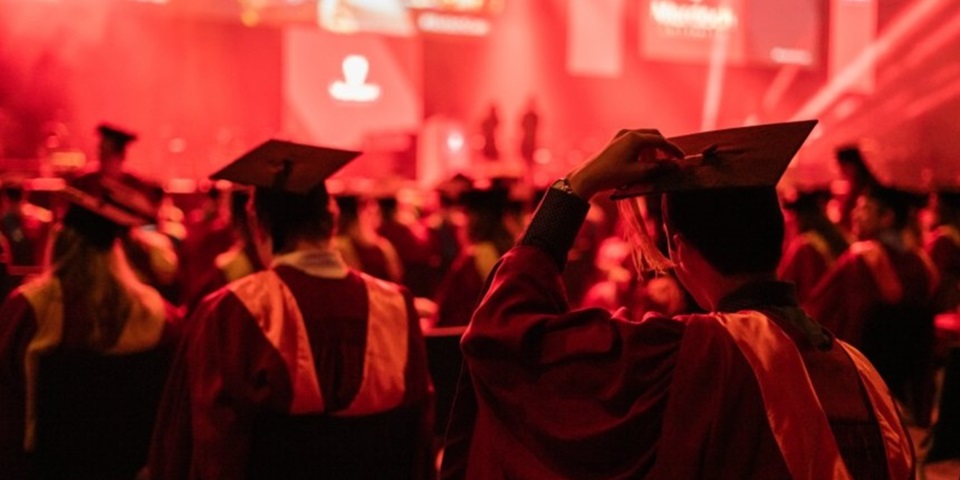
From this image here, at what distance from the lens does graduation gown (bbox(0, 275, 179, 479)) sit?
3.35 meters

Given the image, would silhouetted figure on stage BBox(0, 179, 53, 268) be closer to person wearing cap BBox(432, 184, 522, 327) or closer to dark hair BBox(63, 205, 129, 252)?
person wearing cap BBox(432, 184, 522, 327)

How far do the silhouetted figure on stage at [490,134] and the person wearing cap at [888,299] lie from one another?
10.5 metres

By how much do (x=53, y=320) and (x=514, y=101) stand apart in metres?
15.6

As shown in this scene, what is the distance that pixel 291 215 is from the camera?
2.93 metres

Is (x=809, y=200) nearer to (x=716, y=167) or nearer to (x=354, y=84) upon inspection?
(x=716, y=167)

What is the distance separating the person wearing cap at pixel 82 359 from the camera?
3.36 m

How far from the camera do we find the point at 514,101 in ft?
61.4

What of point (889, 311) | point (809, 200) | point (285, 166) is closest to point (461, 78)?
point (809, 200)

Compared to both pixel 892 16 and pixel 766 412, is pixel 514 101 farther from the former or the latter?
pixel 766 412

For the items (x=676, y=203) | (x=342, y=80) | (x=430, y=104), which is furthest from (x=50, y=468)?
(x=430, y=104)

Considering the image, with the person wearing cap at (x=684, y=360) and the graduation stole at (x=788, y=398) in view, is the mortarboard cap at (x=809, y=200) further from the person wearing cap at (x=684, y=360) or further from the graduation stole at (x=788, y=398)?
the graduation stole at (x=788, y=398)

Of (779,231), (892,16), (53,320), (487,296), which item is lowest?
(53,320)

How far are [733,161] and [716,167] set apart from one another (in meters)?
0.03

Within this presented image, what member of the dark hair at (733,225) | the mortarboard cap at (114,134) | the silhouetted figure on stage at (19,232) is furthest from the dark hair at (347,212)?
the dark hair at (733,225)
